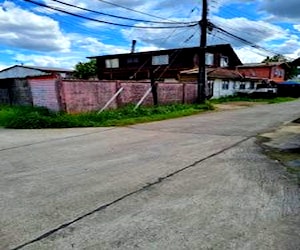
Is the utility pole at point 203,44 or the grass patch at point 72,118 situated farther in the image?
the utility pole at point 203,44

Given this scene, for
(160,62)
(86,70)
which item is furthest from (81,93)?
(86,70)

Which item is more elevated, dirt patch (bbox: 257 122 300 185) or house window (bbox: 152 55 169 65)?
house window (bbox: 152 55 169 65)

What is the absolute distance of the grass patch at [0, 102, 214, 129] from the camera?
14891mm

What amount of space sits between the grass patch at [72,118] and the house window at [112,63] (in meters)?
25.7

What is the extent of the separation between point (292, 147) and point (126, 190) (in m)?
5.65

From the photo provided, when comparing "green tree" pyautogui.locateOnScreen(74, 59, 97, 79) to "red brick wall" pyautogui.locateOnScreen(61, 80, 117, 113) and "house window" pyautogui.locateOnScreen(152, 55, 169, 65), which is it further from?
"red brick wall" pyautogui.locateOnScreen(61, 80, 117, 113)

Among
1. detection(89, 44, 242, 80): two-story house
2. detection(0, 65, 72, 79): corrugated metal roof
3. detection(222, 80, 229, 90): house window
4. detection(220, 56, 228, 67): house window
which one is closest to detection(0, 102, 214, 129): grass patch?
detection(222, 80, 229, 90): house window

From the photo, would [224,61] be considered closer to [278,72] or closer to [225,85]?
[225,85]

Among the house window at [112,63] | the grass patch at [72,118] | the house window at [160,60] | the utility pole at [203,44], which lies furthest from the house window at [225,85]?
the grass patch at [72,118]

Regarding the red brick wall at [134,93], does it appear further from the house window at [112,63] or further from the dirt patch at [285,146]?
the house window at [112,63]

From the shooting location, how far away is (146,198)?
17.8ft

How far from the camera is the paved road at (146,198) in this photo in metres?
4.03

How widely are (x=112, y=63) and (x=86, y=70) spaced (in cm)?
800

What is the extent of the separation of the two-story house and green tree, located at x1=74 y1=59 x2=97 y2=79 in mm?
4194
